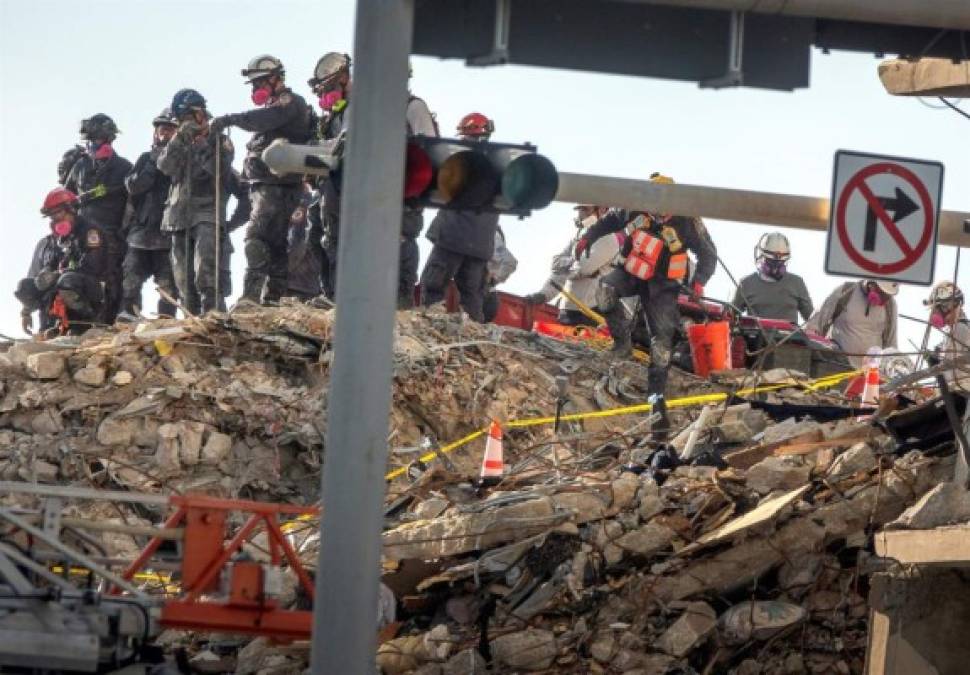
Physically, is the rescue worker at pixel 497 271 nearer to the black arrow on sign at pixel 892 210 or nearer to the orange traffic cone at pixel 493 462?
the orange traffic cone at pixel 493 462

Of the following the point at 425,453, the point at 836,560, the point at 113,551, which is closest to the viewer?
the point at 836,560

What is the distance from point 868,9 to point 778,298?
37.9ft

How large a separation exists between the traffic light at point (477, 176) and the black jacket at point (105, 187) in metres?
12.2

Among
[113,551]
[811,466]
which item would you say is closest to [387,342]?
[811,466]

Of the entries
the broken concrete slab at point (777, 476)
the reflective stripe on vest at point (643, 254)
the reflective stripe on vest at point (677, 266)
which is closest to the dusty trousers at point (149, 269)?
the reflective stripe on vest at point (643, 254)

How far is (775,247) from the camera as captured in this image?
75.8 feet

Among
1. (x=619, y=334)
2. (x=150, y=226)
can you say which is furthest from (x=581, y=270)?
(x=150, y=226)

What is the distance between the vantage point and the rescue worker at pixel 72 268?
23.8m

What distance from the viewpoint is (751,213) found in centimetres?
1338

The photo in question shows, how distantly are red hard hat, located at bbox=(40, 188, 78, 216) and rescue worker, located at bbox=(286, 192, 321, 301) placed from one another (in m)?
2.47

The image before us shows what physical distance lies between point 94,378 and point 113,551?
322cm

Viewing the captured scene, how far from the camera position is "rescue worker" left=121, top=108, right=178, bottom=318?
74.8 ft

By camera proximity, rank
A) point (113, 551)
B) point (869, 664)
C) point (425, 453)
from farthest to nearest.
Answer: point (425, 453), point (113, 551), point (869, 664)

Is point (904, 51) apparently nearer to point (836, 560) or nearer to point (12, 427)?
point (836, 560)
